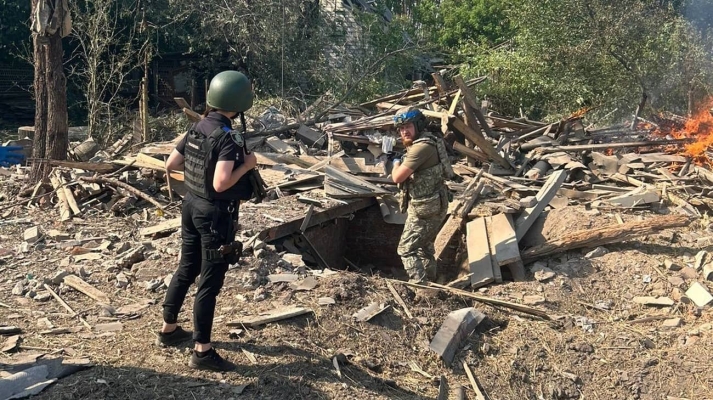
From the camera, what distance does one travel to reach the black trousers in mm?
4012

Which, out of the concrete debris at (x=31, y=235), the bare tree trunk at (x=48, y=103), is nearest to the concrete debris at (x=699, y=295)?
the concrete debris at (x=31, y=235)

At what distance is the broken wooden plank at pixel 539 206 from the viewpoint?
7.52 m

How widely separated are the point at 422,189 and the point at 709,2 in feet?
62.6

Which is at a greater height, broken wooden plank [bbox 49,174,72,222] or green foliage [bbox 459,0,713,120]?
A: green foliage [bbox 459,0,713,120]

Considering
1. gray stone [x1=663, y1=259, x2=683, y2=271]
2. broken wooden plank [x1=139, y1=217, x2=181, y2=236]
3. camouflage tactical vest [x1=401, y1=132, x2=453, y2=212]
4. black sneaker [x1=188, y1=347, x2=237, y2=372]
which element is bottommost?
gray stone [x1=663, y1=259, x2=683, y2=271]

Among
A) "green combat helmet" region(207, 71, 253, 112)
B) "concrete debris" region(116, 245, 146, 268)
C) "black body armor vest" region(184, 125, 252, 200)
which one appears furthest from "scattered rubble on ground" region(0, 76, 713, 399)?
"green combat helmet" region(207, 71, 253, 112)

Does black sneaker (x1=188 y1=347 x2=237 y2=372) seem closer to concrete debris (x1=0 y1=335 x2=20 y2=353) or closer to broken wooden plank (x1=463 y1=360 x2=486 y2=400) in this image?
concrete debris (x1=0 y1=335 x2=20 y2=353)

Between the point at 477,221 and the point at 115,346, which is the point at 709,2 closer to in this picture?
the point at 477,221

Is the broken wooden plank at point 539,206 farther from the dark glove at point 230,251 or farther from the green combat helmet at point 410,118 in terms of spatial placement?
the dark glove at point 230,251

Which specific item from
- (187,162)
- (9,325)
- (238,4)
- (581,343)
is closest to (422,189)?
(581,343)

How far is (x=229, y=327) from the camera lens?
4.90m

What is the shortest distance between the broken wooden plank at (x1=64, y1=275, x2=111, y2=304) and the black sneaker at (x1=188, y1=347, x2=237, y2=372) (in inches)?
66.4

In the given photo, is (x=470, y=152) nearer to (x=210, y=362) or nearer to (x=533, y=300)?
(x=533, y=300)

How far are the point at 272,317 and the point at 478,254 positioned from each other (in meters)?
2.92
